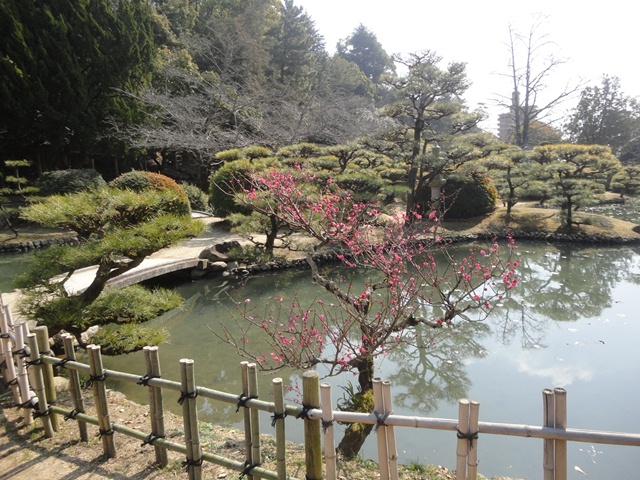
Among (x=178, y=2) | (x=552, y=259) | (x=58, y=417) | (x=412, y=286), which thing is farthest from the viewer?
(x=178, y=2)

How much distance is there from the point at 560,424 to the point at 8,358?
10.3 ft

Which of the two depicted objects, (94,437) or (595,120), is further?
(595,120)

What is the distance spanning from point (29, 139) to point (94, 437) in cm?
1363

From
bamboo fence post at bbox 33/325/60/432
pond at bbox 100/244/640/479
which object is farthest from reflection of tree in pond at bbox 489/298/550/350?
bamboo fence post at bbox 33/325/60/432

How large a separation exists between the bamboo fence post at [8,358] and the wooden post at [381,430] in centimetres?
229

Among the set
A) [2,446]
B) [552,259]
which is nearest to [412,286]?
[2,446]

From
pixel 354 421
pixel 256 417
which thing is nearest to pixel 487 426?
pixel 354 421

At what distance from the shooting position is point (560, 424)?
1.54 m

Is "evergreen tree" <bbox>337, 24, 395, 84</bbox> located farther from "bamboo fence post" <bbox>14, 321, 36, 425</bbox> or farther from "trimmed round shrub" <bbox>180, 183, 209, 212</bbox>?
"bamboo fence post" <bbox>14, 321, 36, 425</bbox>

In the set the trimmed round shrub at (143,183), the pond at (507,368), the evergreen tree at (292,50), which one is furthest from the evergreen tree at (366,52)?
the pond at (507,368)

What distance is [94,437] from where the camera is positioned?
2.53 meters

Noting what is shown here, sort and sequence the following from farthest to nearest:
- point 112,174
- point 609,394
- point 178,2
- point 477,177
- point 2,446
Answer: point 178,2, point 112,174, point 477,177, point 609,394, point 2,446

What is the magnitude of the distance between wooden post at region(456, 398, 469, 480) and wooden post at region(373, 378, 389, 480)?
11.8 inches

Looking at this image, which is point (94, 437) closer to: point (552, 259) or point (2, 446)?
point (2, 446)
